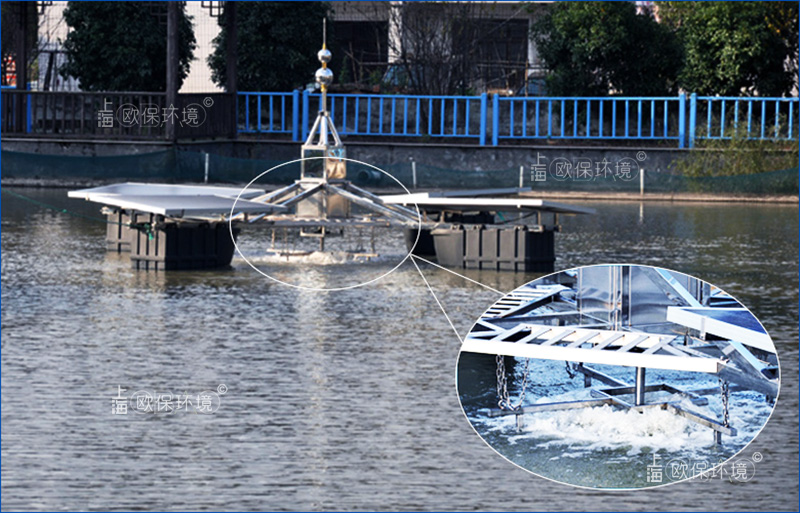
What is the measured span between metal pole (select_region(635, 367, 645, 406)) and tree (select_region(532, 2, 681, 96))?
3044 centimetres

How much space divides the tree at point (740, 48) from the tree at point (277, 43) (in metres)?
9.85

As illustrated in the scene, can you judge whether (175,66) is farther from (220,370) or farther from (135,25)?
(220,370)

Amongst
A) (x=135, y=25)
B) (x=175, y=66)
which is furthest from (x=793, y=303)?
(x=135, y=25)

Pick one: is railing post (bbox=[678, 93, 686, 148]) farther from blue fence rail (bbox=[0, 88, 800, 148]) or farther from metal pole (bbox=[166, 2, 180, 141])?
metal pole (bbox=[166, 2, 180, 141])

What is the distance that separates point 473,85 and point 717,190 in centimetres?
1305

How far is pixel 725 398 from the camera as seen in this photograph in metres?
4.29

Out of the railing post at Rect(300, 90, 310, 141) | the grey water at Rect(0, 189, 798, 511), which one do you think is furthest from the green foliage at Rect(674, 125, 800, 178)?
the grey water at Rect(0, 189, 798, 511)

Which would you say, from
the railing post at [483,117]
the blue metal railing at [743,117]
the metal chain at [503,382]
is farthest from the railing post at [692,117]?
the metal chain at [503,382]

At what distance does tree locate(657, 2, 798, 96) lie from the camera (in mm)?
33094

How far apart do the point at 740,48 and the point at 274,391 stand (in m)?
25.3

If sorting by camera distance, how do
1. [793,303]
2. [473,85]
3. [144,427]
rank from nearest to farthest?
[144,427]
[793,303]
[473,85]

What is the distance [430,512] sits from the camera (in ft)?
23.6

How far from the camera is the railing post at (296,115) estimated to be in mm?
34812

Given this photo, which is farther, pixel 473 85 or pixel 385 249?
pixel 473 85
